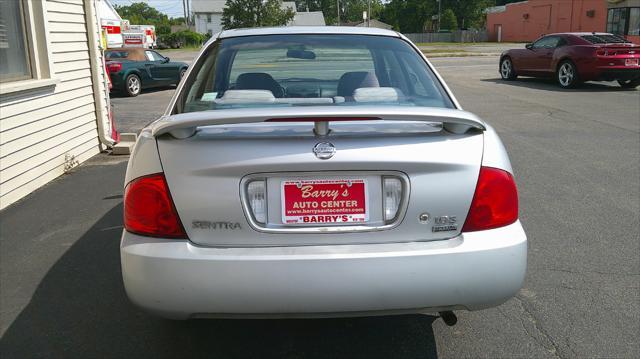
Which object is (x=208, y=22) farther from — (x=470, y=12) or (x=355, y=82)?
(x=355, y=82)

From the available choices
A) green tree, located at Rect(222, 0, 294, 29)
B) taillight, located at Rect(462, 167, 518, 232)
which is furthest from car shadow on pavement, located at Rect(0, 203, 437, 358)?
green tree, located at Rect(222, 0, 294, 29)

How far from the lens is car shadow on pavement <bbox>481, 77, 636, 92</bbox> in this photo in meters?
15.7

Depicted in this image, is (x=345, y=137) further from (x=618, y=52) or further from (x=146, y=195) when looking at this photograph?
(x=618, y=52)

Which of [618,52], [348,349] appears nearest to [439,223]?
[348,349]

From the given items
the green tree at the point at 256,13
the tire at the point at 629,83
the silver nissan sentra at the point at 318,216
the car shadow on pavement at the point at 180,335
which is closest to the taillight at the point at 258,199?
the silver nissan sentra at the point at 318,216

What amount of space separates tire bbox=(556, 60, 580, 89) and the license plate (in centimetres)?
1497

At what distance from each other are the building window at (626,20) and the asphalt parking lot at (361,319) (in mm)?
24742

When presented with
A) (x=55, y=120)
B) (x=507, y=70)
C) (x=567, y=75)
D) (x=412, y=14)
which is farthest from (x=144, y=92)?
(x=412, y=14)

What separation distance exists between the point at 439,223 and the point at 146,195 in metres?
1.22

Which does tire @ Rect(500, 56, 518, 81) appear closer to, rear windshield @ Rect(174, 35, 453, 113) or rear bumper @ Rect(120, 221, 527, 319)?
rear windshield @ Rect(174, 35, 453, 113)

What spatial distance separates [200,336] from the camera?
3223 mm

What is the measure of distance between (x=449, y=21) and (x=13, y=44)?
3249 inches

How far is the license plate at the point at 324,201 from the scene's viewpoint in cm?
242

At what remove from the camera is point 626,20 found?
28453 millimetres
